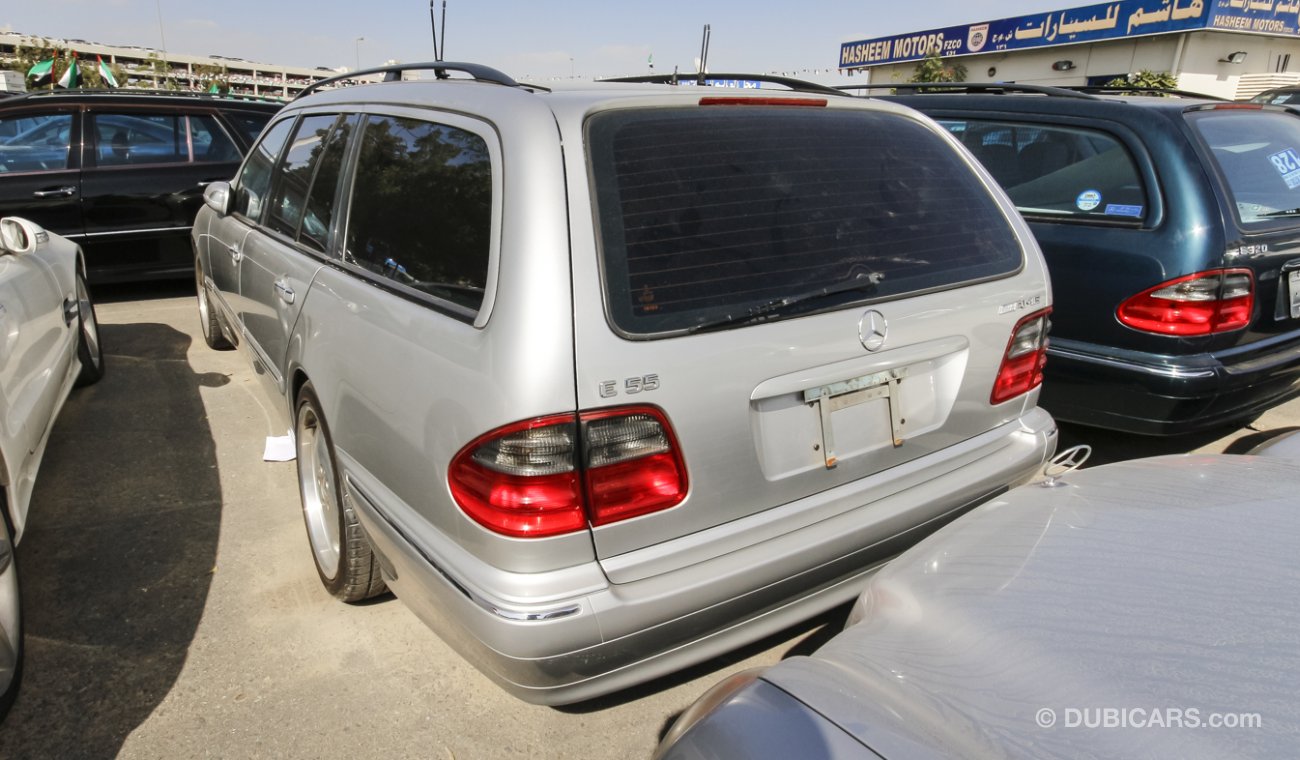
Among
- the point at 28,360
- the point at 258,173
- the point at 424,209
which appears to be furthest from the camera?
the point at 258,173

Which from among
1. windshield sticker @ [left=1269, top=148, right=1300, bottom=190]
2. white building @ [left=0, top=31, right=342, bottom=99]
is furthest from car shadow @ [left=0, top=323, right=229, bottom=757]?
white building @ [left=0, top=31, right=342, bottom=99]

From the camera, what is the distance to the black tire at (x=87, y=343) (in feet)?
15.2

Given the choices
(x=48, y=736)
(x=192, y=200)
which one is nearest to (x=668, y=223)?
(x=48, y=736)

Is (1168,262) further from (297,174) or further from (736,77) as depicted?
(297,174)

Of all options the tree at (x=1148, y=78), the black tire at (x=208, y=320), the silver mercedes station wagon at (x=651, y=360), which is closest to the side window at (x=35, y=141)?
the black tire at (x=208, y=320)

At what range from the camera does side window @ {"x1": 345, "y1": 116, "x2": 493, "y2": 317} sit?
1978 millimetres

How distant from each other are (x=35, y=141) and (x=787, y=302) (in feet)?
22.8

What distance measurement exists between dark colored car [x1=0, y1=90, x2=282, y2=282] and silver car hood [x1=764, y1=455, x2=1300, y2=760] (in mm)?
6839

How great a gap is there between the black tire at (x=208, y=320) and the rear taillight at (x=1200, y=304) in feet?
16.2

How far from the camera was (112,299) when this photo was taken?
23.3 feet

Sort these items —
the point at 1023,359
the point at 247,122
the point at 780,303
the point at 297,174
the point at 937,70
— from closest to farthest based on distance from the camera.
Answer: the point at 780,303
the point at 1023,359
the point at 297,174
the point at 247,122
the point at 937,70

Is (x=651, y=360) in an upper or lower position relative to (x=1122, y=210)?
lower

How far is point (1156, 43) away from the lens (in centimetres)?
2592

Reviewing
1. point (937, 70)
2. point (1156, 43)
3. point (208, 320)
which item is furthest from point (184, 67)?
point (208, 320)
